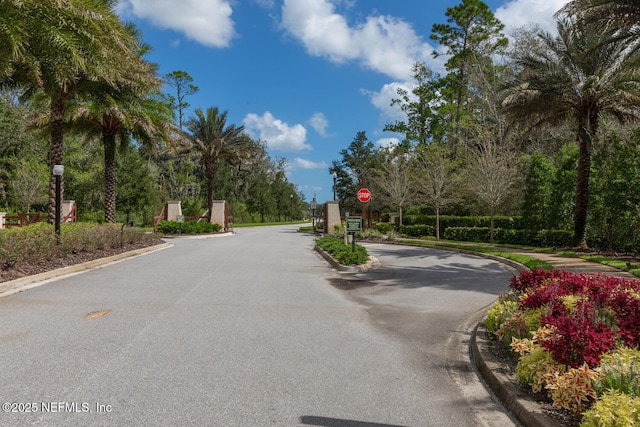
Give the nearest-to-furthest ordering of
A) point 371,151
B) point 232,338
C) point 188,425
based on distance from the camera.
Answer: point 188,425, point 232,338, point 371,151

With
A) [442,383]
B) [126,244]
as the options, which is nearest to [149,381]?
[442,383]

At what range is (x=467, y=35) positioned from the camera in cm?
3894

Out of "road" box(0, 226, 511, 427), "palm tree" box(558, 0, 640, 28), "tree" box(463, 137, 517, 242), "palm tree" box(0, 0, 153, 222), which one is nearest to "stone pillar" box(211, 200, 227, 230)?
"tree" box(463, 137, 517, 242)

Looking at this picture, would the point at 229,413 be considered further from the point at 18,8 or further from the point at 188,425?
the point at 18,8

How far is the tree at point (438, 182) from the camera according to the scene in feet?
101

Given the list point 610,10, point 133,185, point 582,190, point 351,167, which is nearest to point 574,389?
point 610,10

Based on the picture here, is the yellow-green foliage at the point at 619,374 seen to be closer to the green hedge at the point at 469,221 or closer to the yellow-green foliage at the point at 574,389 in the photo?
the yellow-green foliage at the point at 574,389

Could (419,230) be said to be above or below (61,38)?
below

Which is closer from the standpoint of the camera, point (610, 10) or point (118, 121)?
point (610, 10)

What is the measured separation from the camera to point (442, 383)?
4.48m

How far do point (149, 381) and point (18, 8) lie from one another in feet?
36.8

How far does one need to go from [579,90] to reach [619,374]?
1840cm

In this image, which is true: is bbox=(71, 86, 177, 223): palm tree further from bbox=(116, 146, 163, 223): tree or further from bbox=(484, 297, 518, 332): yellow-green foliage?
bbox=(484, 297, 518, 332): yellow-green foliage

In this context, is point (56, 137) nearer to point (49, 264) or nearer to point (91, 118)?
point (91, 118)
